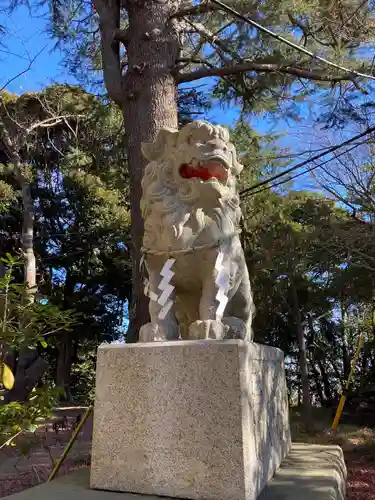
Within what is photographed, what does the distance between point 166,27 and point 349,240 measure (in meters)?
3.44

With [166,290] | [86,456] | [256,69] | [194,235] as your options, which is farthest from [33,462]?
[256,69]

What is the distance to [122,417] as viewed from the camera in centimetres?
244

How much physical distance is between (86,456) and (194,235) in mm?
4449

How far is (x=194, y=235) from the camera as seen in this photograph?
103 inches

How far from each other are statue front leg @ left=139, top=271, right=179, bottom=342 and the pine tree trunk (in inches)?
70.9

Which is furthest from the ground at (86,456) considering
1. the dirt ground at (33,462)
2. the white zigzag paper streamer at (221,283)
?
the white zigzag paper streamer at (221,283)

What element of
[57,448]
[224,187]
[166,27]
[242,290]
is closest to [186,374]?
[242,290]

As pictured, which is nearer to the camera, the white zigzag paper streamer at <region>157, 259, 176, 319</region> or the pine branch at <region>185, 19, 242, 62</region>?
the white zigzag paper streamer at <region>157, 259, 176, 319</region>

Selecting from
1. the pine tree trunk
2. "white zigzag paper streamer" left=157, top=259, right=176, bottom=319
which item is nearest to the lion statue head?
"white zigzag paper streamer" left=157, top=259, right=176, bottom=319

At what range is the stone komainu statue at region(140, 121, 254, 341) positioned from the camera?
2.60 meters

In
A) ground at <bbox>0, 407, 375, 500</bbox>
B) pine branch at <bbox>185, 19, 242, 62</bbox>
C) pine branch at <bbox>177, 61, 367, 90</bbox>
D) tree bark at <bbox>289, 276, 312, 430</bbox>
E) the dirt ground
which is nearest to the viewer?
ground at <bbox>0, 407, 375, 500</bbox>

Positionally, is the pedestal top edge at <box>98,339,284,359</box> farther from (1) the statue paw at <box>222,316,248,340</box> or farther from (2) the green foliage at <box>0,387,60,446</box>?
(2) the green foliage at <box>0,387,60,446</box>

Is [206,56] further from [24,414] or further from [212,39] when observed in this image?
[24,414]

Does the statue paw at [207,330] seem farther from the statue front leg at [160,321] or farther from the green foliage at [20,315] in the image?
the green foliage at [20,315]
